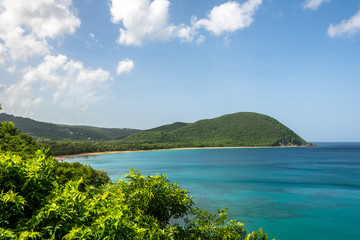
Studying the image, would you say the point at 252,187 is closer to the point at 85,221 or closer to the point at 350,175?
the point at 350,175

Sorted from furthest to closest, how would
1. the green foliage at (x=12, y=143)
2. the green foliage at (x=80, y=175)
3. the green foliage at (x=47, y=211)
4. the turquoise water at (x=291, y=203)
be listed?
the green foliage at (x=12, y=143) < the turquoise water at (x=291, y=203) < the green foliage at (x=80, y=175) < the green foliage at (x=47, y=211)

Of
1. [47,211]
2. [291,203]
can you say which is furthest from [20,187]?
[291,203]

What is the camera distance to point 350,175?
6450 centimetres

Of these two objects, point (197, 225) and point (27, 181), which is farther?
point (197, 225)

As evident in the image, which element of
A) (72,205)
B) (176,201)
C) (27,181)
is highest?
(27,181)

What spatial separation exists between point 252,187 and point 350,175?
34199 mm

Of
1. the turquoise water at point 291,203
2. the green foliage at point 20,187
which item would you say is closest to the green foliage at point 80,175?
the turquoise water at point 291,203

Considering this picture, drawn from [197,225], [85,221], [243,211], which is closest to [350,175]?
[243,211]

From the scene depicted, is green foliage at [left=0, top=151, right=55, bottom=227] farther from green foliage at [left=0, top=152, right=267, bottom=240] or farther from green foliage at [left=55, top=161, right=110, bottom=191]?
green foliage at [left=55, top=161, right=110, bottom=191]

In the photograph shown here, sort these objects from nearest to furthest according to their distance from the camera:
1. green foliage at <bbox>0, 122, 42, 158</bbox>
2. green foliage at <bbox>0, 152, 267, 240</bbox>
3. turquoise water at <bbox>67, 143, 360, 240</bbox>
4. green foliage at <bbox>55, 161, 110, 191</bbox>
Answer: green foliage at <bbox>0, 152, 267, 240</bbox>
green foliage at <bbox>55, 161, 110, 191</bbox>
turquoise water at <bbox>67, 143, 360, 240</bbox>
green foliage at <bbox>0, 122, 42, 158</bbox>

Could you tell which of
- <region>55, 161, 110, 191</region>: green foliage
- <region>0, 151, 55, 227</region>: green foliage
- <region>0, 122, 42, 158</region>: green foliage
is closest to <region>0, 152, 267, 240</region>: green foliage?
<region>0, 151, 55, 227</region>: green foliage

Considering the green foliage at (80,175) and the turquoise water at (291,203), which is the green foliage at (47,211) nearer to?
the green foliage at (80,175)

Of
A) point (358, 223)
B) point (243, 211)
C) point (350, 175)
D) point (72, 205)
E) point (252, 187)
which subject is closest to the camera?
point (72, 205)

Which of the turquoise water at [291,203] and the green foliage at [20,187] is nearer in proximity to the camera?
the green foliage at [20,187]
